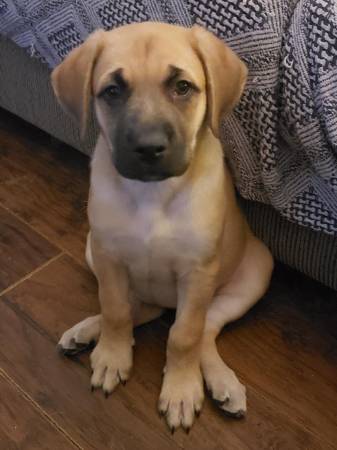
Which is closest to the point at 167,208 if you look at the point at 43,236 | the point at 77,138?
the point at 43,236

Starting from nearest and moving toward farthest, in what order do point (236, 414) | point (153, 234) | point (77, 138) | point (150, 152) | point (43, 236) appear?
1. point (150, 152)
2. point (153, 234)
3. point (236, 414)
4. point (43, 236)
5. point (77, 138)

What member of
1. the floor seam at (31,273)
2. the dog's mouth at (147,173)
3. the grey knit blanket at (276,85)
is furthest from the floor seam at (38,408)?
Answer: the grey knit blanket at (276,85)

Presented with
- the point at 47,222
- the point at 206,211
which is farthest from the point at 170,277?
the point at 47,222

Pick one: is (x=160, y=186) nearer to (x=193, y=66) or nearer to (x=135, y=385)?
(x=193, y=66)

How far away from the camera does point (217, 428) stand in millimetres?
1321

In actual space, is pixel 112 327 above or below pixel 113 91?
below

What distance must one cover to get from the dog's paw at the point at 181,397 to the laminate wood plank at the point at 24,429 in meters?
0.23

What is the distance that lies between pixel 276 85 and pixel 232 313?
60cm

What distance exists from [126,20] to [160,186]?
446 mm

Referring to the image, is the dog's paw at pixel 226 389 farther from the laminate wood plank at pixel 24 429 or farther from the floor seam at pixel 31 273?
the floor seam at pixel 31 273

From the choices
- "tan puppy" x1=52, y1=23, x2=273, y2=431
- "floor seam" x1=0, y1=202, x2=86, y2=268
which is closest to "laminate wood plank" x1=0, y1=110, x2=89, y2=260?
"floor seam" x1=0, y1=202, x2=86, y2=268

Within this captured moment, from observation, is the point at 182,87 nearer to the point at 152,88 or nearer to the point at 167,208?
the point at 152,88

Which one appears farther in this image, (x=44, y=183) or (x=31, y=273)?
(x=44, y=183)

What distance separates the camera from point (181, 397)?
1336 mm
